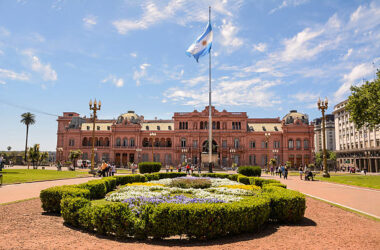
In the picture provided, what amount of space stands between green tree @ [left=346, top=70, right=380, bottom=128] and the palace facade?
33988 millimetres

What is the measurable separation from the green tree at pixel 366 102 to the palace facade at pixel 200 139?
3399 cm

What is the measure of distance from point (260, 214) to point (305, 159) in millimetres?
68826

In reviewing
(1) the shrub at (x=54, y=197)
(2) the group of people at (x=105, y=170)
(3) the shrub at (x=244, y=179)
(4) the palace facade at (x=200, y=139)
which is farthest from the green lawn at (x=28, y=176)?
(4) the palace facade at (x=200, y=139)

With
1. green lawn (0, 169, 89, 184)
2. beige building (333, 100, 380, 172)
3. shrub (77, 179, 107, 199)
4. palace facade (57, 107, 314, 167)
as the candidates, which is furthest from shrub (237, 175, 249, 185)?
beige building (333, 100, 380, 172)

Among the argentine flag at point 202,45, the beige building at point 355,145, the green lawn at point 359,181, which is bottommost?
the green lawn at point 359,181

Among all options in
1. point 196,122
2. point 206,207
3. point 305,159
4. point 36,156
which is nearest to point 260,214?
point 206,207

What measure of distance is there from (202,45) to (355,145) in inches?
2827

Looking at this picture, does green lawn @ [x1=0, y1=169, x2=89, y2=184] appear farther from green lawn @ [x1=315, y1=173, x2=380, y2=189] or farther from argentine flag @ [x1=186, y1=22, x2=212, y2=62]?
→ green lawn @ [x1=315, y1=173, x2=380, y2=189]

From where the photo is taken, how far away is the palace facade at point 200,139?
71188 millimetres

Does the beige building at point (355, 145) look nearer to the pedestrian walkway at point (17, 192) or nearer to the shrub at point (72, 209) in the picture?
the pedestrian walkway at point (17, 192)

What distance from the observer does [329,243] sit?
781 centimetres

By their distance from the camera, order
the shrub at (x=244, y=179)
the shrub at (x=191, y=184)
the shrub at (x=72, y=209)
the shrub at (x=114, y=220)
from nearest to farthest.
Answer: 1. the shrub at (x=114, y=220)
2. the shrub at (x=72, y=209)
3. the shrub at (x=191, y=184)
4. the shrub at (x=244, y=179)

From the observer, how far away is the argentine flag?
98.7 ft

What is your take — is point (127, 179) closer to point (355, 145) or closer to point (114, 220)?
point (114, 220)
